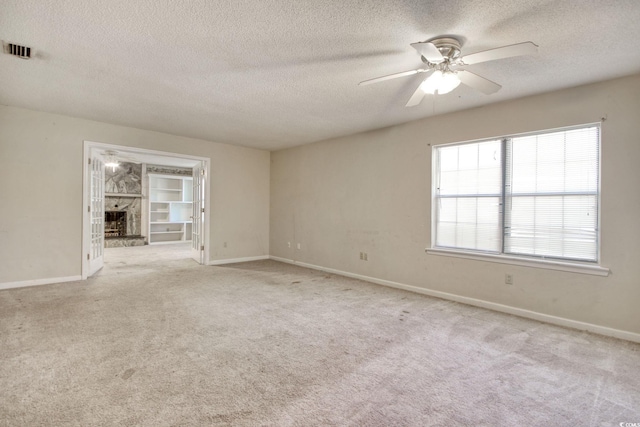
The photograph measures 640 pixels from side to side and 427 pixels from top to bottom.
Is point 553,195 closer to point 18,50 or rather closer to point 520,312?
point 520,312

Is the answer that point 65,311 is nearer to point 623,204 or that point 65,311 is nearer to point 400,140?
point 400,140

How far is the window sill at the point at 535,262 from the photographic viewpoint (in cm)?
297

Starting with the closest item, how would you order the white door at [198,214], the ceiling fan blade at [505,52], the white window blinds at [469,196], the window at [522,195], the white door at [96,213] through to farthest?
the ceiling fan blade at [505,52] < the window at [522,195] < the white window blinds at [469,196] < the white door at [96,213] < the white door at [198,214]

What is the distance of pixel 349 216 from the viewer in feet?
17.3

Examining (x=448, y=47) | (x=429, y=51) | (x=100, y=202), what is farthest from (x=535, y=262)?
(x=100, y=202)

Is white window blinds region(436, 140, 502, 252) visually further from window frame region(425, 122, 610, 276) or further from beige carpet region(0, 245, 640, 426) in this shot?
beige carpet region(0, 245, 640, 426)

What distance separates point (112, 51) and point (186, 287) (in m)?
3.08

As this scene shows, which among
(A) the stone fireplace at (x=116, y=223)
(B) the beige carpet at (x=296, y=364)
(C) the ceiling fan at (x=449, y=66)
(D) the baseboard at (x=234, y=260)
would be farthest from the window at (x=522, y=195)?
(A) the stone fireplace at (x=116, y=223)

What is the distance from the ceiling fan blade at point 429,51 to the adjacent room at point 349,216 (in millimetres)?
16

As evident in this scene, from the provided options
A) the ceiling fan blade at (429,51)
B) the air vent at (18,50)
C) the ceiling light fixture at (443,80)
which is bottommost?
the ceiling light fixture at (443,80)

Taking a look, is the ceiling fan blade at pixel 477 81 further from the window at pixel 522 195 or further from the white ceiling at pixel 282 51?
the window at pixel 522 195

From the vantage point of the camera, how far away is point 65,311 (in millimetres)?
3279

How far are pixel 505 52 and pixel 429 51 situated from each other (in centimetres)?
49

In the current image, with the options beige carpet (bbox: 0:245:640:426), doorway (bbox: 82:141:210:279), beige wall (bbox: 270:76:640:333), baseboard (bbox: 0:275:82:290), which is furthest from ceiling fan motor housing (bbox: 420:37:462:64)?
baseboard (bbox: 0:275:82:290)
